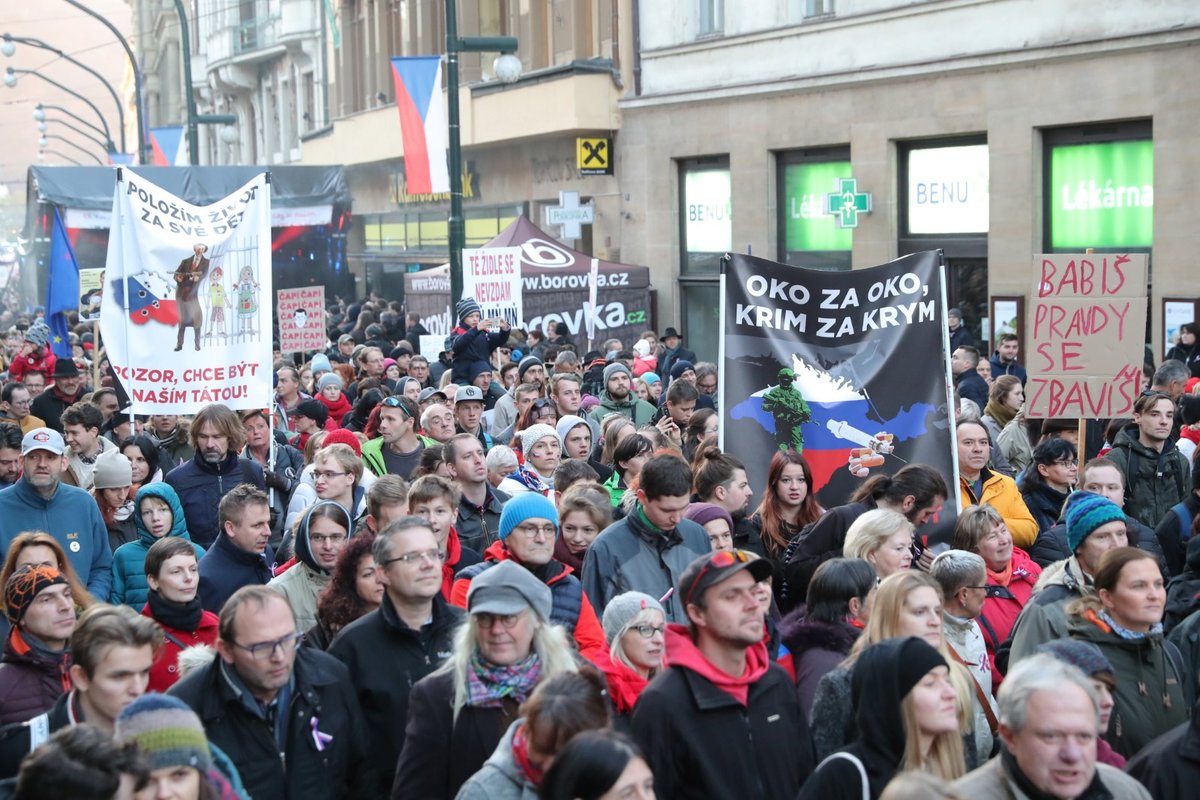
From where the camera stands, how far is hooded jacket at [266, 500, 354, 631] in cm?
656

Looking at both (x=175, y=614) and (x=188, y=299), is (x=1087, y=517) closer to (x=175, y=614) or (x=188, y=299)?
(x=175, y=614)

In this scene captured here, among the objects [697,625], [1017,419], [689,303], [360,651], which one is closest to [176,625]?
[360,651]

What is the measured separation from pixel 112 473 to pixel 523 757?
519cm

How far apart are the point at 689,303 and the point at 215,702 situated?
863 inches

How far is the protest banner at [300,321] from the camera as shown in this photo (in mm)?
17797

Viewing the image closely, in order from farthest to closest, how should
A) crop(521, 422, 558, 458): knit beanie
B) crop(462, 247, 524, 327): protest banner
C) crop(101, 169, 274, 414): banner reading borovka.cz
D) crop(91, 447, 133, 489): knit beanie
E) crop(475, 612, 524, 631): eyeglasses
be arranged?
crop(462, 247, 524, 327): protest banner < crop(101, 169, 274, 414): banner reading borovka.cz < crop(521, 422, 558, 458): knit beanie < crop(91, 447, 133, 489): knit beanie < crop(475, 612, 524, 631): eyeglasses

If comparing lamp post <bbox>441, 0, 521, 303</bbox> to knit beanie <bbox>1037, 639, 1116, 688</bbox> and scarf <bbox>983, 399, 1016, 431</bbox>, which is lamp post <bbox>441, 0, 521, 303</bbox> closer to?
scarf <bbox>983, 399, 1016, 431</bbox>

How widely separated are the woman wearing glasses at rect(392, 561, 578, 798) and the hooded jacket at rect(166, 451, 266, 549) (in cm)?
454

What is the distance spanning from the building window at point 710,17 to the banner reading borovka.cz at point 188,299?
15134mm

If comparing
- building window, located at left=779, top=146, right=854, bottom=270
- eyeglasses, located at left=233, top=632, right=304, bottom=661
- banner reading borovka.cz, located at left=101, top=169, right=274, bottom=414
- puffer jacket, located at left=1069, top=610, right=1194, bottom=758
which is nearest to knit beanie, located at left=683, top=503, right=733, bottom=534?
puffer jacket, located at left=1069, top=610, right=1194, bottom=758

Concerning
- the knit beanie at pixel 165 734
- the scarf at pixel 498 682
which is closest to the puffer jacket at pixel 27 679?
the knit beanie at pixel 165 734

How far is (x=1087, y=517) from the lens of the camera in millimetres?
6223

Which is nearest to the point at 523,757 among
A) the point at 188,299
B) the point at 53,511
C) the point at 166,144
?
the point at 53,511

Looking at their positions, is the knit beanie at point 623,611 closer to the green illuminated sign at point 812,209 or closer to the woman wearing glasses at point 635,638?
the woman wearing glasses at point 635,638
